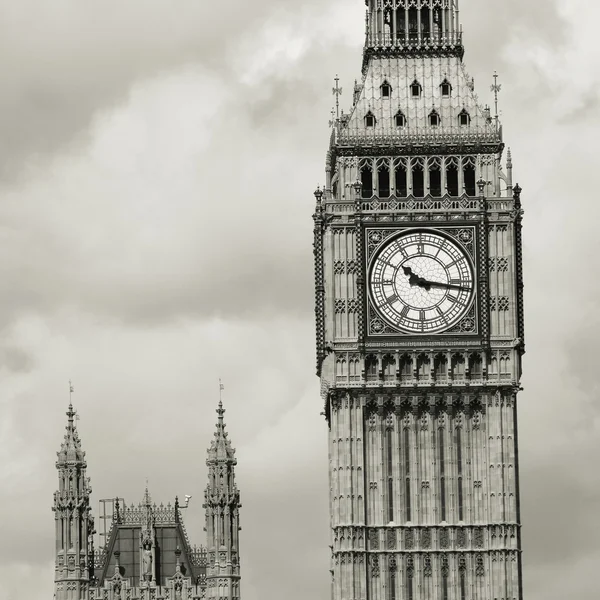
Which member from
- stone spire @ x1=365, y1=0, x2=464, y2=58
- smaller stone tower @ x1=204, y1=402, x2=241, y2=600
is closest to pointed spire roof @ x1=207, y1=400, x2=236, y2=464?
smaller stone tower @ x1=204, y1=402, x2=241, y2=600

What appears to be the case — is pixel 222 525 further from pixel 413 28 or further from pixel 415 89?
pixel 413 28

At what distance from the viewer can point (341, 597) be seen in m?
109

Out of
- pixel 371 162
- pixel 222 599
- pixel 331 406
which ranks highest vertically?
pixel 371 162

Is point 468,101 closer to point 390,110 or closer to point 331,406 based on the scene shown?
point 390,110

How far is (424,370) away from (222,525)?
35.2ft

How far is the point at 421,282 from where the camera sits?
11038 centimetres

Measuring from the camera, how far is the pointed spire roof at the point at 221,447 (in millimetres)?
105750

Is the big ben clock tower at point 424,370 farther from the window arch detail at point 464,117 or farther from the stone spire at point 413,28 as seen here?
the stone spire at point 413,28

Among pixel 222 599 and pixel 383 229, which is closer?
pixel 222 599

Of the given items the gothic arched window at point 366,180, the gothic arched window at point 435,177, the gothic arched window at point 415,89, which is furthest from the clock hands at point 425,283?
the gothic arched window at point 415,89

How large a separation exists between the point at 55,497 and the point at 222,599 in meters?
7.19

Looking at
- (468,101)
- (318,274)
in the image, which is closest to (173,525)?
(318,274)

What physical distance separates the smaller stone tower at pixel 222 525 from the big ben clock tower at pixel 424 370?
5.71m

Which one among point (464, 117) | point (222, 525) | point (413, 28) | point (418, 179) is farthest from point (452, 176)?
point (222, 525)
